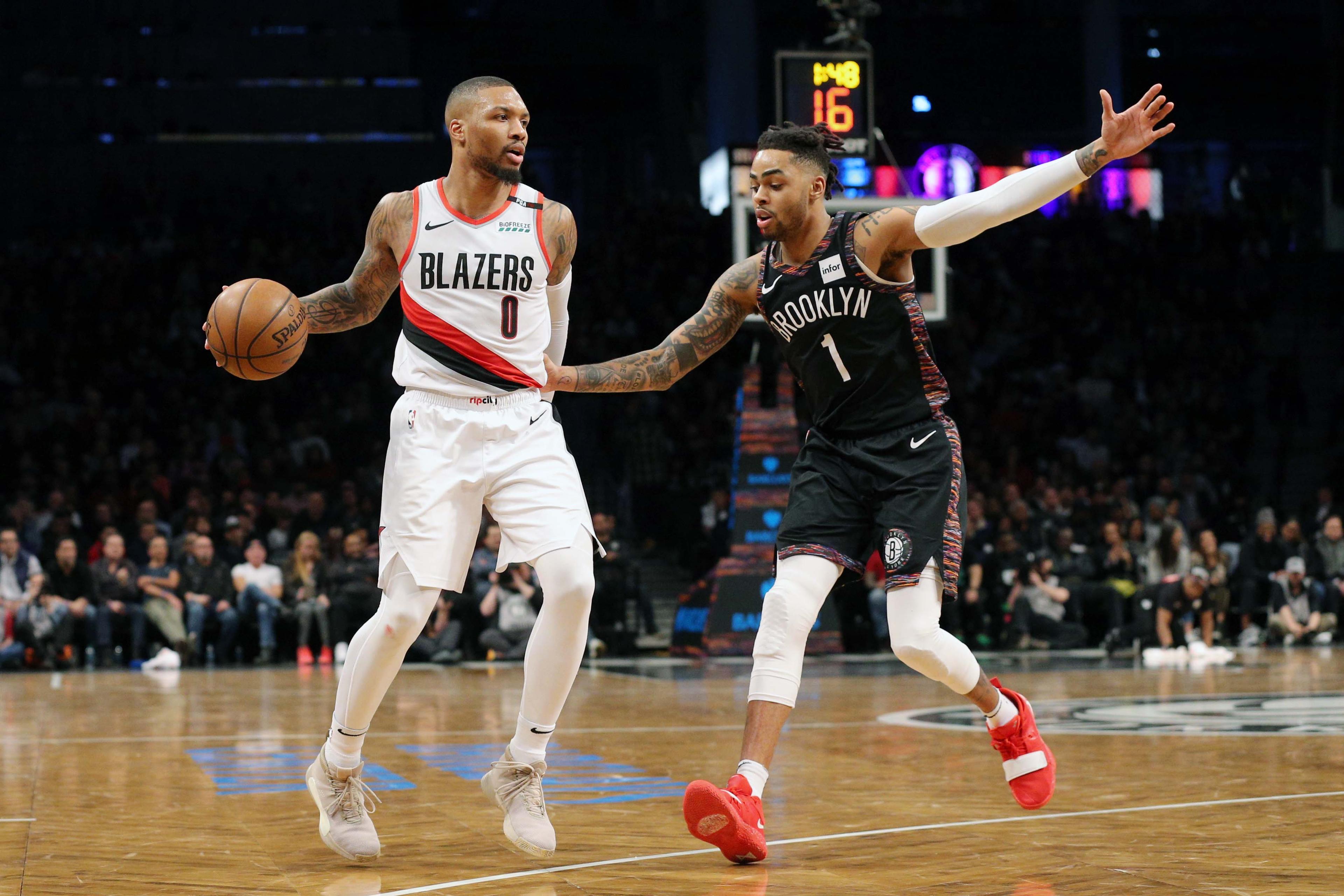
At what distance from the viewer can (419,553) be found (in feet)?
15.5

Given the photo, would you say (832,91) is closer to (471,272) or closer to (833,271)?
(833,271)

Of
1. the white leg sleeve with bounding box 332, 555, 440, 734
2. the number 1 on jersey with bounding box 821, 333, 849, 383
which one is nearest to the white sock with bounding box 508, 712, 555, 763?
the white leg sleeve with bounding box 332, 555, 440, 734

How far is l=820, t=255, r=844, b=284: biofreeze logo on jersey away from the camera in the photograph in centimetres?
496

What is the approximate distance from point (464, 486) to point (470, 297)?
1.90 feet

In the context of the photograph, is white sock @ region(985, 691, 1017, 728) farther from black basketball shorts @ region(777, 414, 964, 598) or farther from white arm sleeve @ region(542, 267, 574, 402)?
white arm sleeve @ region(542, 267, 574, 402)

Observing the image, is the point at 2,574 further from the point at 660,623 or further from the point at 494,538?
the point at 660,623

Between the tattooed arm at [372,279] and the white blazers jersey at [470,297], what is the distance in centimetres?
5

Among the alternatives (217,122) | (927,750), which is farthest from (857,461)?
(217,122)

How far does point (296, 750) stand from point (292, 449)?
11.6 m

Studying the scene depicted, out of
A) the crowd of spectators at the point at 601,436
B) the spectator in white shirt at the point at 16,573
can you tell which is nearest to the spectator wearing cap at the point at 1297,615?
the crowd of spectators at the point at 601,436

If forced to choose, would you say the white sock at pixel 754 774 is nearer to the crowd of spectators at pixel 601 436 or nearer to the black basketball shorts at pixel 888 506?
the black basketball shorts at pixel 888 506

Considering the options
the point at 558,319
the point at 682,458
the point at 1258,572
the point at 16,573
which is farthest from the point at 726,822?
the point at 682,458

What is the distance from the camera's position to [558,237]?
496cm

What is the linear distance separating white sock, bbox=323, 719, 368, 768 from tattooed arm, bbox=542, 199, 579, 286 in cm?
152
